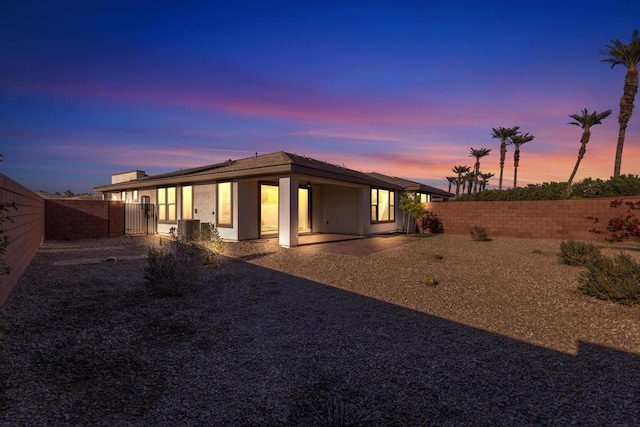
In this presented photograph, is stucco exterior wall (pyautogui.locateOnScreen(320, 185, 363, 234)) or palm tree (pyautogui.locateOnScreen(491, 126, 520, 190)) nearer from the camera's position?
stucco exterior wall (pyautogui.locateOnScreen(320, 185, 363, 234))

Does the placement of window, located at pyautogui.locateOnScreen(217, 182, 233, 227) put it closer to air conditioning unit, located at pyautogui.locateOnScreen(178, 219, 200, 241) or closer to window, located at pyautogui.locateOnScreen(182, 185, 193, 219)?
air conditioning unit, located at pyautogui.locateOnScreen(178, 219, 200, 241)

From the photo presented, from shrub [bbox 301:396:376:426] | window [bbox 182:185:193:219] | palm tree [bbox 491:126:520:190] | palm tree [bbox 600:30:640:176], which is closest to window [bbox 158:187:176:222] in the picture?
window [bbox 182:185:193:219]

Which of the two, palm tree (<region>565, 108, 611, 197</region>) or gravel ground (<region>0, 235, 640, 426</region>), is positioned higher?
palm tree (<region>565, 108, 611, 197</region>)

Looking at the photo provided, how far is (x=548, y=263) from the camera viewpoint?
10.7 meters

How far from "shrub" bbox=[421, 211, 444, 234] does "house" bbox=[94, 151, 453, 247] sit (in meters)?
1.92

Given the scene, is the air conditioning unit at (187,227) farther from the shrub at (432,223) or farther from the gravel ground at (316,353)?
the shrub at (432,223)

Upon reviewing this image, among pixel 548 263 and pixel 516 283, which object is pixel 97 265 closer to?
pixel 516 283

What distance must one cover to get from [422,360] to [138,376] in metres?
3.34

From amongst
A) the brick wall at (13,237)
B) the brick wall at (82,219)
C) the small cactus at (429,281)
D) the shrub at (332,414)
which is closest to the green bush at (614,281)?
the small cactus at (429,281)

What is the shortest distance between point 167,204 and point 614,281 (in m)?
21.0

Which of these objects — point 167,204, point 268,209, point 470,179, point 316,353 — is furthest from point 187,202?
point 470,179

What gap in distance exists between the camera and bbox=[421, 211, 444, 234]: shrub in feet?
73.9

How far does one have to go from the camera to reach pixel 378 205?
69.9 feet

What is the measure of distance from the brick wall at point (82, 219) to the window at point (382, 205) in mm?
15627
